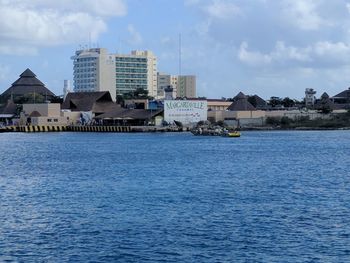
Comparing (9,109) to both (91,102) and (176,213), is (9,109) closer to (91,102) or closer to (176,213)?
(91,102)

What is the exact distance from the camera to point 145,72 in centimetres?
18975

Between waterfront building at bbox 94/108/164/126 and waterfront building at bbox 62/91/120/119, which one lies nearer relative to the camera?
waterfront building at bbox 94/108/164/126

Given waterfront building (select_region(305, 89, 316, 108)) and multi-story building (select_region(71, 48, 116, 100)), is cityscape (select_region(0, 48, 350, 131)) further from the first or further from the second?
multi-story building (select_region(71, 48, 116, 100))

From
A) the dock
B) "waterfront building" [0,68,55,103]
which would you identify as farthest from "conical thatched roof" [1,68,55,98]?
the dock

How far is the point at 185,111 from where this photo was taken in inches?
4328

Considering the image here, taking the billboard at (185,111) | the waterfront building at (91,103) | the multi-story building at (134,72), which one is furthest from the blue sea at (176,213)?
the multi-story building at (134,72)

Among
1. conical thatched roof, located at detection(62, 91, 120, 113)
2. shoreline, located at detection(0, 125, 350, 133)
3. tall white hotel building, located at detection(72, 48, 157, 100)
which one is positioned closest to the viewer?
shoreline, located at detection(0, 125, 350, 133)

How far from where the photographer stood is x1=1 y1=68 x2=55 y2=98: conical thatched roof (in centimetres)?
15450

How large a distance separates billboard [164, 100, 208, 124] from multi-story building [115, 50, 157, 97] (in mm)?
72640

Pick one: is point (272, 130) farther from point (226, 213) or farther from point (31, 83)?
point (226, 213)

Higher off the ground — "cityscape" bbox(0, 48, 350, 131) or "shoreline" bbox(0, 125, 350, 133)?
"cityscape" bbox(0, 48, 350, 131)

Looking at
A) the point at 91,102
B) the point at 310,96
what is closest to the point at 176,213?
the point at 91,102

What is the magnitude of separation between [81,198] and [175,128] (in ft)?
265

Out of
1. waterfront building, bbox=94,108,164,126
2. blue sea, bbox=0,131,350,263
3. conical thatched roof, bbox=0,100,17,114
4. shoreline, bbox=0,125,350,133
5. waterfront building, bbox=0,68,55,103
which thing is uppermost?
waterfront building, bbox=0,68,55,103
